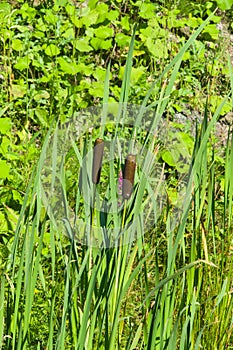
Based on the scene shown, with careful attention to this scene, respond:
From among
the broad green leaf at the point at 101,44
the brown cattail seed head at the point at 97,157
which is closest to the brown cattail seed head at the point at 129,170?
the brown cattail seed head at the point at 97,157

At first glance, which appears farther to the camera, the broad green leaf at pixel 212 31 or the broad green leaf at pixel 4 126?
the broad green leaf at pixel 212 31

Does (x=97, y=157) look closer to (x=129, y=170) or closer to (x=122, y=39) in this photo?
(x=129, y=170)

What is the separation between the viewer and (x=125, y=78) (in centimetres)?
149

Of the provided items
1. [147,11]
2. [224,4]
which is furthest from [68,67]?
[224,4]

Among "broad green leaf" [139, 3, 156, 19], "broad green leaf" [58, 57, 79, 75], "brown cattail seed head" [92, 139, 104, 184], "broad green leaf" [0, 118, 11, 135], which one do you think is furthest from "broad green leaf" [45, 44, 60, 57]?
"brown cattail seed head" [92, 139, 104, 184]

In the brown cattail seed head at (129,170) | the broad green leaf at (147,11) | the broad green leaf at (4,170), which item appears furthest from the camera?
the broad green leaf at (147,11)

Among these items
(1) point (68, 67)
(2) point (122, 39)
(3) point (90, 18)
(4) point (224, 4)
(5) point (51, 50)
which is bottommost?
(1) point (68, 67)

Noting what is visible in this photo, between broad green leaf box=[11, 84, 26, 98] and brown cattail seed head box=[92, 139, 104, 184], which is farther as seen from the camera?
broad green leaf box=[11, 84, 26, 98]

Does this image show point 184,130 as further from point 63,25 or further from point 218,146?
point 63,25

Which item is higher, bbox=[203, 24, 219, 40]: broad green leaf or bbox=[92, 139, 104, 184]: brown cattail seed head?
bbox=[203, 24, 219, 40]: broad green leaf

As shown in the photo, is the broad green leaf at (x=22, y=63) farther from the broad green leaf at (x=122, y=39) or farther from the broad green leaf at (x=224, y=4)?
the broad green leaf at (x=224, y=4)

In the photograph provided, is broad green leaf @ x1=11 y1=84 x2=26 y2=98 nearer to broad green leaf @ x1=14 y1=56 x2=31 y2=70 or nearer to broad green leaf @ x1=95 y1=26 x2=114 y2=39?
broad green leaf @ x1=14 y1=56 x2=31 y2=70

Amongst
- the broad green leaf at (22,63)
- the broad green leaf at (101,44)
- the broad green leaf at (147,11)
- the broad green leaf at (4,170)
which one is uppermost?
the broad green leaf at (147,11)

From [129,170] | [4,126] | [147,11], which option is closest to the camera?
[129,170]
